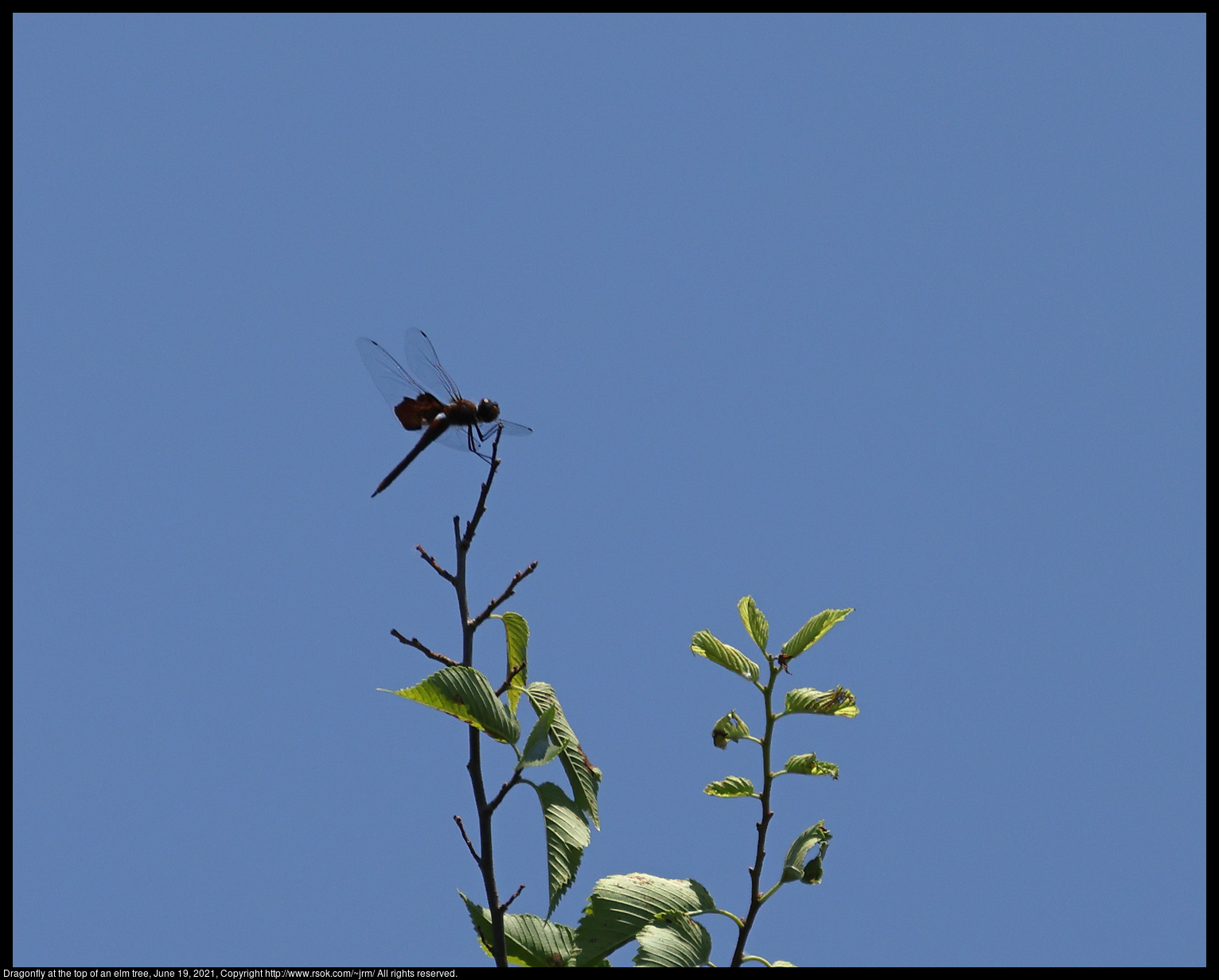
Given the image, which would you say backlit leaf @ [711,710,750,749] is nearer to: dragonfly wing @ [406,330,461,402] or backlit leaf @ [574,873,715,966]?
backlit leaf @ [574,873,715,966]

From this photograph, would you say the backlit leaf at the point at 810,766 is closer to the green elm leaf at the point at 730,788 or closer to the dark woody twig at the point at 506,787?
the green elm leaf at the point at 730,788

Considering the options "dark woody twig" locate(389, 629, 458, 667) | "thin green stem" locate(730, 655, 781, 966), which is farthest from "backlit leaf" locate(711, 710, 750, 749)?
"dark woody twig" locate(389, 629, 458, 667)

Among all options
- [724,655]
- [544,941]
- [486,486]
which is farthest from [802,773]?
[486,486]

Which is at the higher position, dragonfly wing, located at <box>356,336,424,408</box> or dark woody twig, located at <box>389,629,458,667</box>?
dragonfly wing, located at <box>356,336,424,408</box>

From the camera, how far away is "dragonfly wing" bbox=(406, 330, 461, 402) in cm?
439

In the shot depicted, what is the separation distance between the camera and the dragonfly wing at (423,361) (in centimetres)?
439

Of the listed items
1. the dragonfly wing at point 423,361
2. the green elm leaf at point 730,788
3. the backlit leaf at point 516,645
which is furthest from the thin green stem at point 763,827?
the dragonfly wing at point 423,361

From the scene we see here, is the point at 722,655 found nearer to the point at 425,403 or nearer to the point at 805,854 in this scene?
the point at 805,854

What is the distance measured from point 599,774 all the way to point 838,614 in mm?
Result: 1183

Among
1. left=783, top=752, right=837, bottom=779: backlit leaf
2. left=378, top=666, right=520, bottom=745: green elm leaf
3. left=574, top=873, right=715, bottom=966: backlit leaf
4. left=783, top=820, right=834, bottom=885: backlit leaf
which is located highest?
left=783, top=752, right=837, bottom=779: backlit leaf

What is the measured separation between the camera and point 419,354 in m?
4.43

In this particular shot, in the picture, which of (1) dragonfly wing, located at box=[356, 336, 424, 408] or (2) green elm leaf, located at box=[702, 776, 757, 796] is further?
(1) dragonfly wing, located at box=[356, 336, 424, 408]
